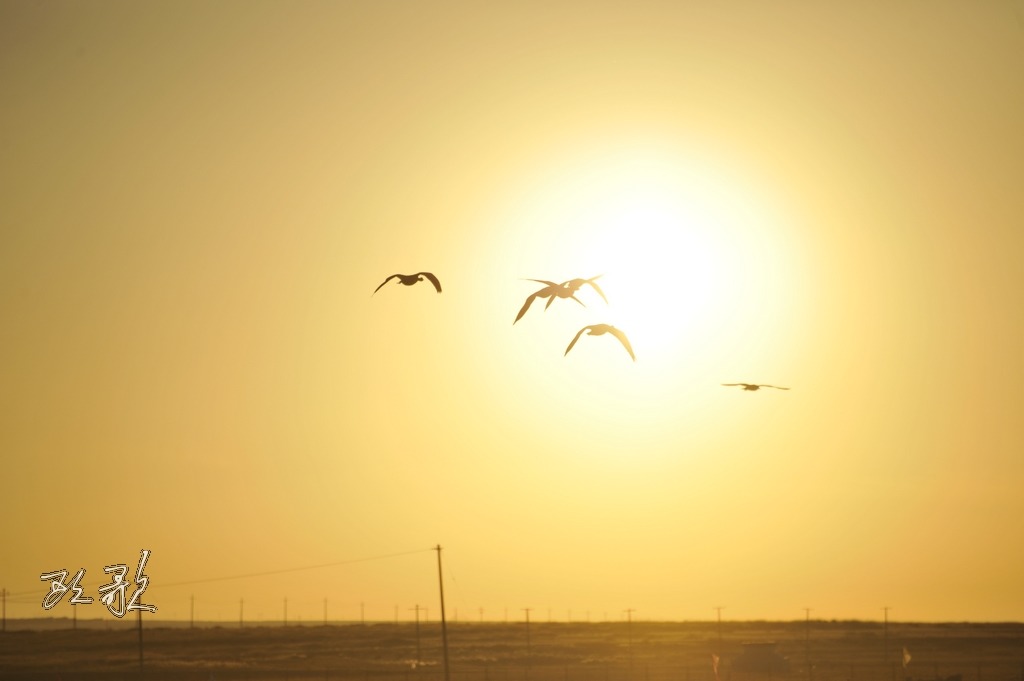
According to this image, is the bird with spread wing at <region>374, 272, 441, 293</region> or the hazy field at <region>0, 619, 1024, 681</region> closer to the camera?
the bird with spread wing at <region>374, 272, 441, 293</region>

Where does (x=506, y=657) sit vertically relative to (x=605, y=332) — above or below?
below

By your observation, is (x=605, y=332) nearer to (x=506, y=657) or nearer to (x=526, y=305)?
(x=526, y=305)

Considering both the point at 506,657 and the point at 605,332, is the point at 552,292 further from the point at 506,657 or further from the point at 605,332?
the point at 506,657

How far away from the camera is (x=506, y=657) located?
383 feet

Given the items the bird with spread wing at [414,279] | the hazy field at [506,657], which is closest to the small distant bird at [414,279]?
the bird with spread wing at [414,279]

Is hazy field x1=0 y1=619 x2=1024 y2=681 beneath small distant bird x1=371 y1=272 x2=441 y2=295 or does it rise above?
beneath

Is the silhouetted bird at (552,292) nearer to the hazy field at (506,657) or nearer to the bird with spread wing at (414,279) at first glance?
the bird with spread wing at (414,279)

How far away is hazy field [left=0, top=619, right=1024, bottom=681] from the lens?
303 feet

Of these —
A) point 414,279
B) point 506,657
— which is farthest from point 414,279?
point 506,657

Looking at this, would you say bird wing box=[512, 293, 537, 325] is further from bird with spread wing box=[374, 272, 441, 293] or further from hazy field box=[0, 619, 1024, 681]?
hazy field box=[0, 619, 1024, 681]

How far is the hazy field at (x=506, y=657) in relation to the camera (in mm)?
92375

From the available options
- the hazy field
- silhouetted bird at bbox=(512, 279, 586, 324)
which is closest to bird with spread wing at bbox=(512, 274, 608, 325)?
silhouetted bird at bbox=(512, 279, 586, 324)

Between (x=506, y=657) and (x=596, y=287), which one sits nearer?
(x=596, y=287)

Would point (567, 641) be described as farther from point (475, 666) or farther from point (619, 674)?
point (619, 674)
